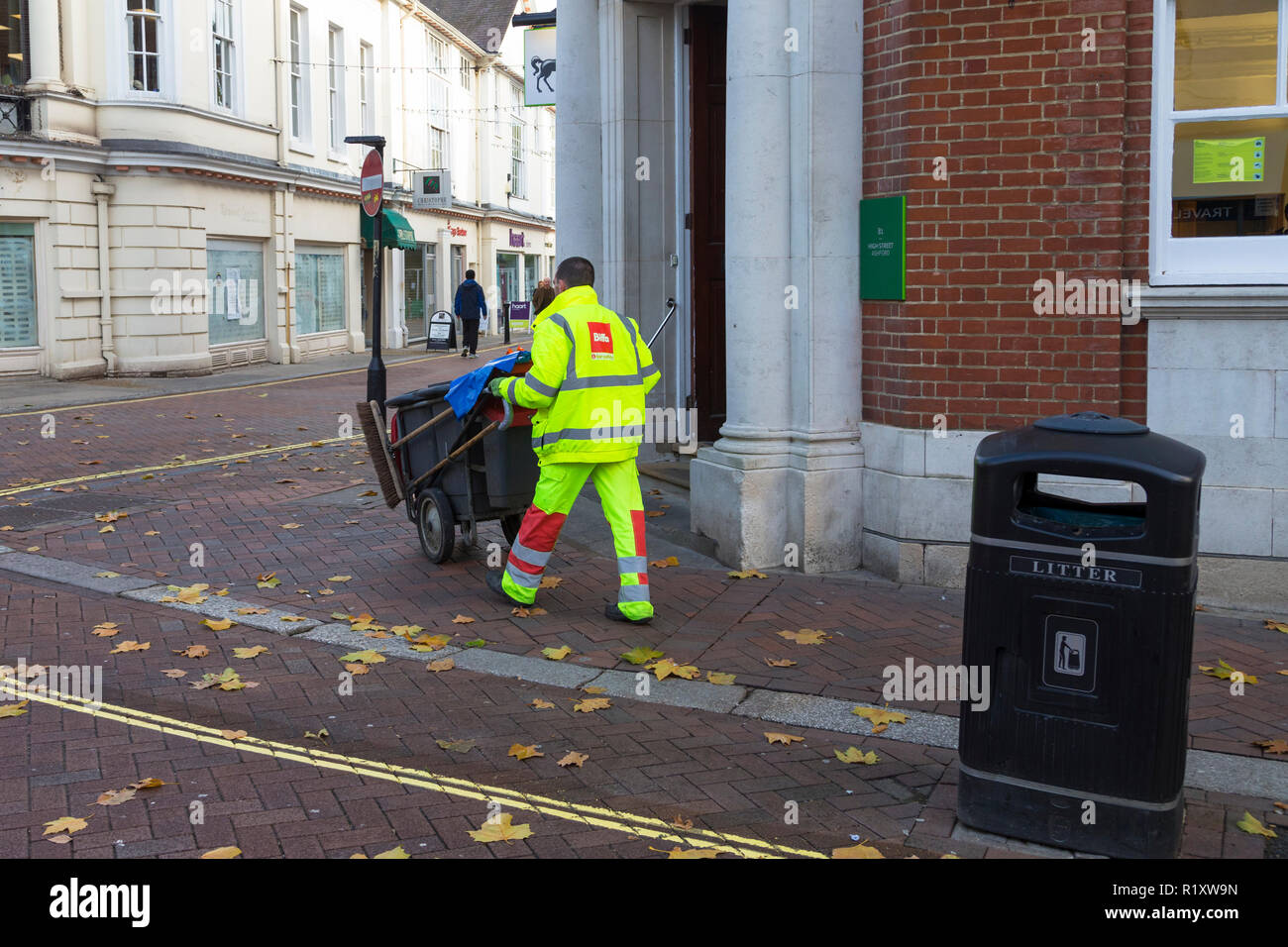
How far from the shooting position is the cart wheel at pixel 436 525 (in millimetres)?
7984

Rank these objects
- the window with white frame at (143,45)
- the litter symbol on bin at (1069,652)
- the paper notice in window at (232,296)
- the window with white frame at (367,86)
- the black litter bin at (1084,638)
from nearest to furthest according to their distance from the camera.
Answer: the black litter bin at (1084,638), the litter symbol on bin at (1069,652), the window with white frame at (143,45), the paper notice in window at (232,296), the window with white frame at (367,86)

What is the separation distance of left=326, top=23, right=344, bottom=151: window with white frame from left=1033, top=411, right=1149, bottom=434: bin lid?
28.6m

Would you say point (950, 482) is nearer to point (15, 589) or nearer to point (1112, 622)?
point (1112, 622)

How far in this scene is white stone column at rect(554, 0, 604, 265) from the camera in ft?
36.7

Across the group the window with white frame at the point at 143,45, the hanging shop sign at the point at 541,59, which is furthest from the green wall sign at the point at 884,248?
the window with white frame at the point at 143,45

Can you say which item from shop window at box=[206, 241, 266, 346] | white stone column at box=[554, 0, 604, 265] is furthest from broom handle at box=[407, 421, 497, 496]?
shop window at box=[206, 241, 266, 346]

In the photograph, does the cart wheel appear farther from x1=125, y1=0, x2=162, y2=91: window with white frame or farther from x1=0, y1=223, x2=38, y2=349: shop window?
x1=125, y1=0, x2=162, y2=91: window with white frame

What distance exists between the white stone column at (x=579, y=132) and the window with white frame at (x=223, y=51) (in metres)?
15.3

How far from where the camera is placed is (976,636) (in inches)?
167

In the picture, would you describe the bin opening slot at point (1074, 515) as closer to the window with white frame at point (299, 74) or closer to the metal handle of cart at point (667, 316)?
the metal handle of cart at point (667, 316)

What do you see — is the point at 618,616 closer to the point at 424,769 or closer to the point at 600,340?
the point at 600,340

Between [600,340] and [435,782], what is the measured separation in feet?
8.73

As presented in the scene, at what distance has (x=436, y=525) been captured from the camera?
812cm

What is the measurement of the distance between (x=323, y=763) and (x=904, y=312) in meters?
4.36
